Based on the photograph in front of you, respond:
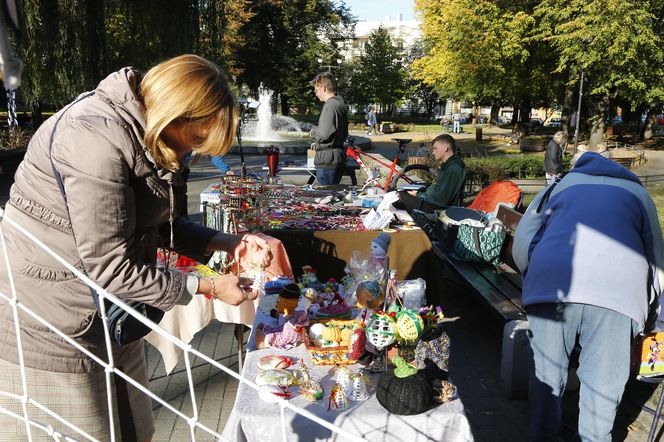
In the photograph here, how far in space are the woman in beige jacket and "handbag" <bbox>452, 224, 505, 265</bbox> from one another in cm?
350

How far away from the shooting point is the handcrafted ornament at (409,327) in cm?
220

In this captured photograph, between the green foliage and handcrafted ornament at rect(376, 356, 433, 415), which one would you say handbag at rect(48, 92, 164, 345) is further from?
the green foliage

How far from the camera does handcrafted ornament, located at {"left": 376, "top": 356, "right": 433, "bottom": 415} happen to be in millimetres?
1895

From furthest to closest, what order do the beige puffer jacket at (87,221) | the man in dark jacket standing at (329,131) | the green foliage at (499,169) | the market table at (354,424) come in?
the green foliage at (499,169) → the man in dark jacket standing at (329,131) → the market table at (354,424) → the beige puffer jacket at (87,221)

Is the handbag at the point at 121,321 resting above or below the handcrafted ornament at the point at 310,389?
above

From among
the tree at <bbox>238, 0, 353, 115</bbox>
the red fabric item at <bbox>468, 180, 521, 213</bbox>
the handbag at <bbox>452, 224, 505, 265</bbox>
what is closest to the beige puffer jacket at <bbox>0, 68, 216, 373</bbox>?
the handbag at <bbox>452, 224, 505, 265</bbox>

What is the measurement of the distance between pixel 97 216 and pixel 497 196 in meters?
5.29

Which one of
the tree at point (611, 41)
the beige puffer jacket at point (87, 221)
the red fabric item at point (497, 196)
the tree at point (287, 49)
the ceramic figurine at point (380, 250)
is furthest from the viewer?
the tree at point (287, 49)

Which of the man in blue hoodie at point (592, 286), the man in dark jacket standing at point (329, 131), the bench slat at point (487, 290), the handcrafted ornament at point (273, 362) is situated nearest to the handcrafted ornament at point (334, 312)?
the handcrafted ornament at point (273, 362)

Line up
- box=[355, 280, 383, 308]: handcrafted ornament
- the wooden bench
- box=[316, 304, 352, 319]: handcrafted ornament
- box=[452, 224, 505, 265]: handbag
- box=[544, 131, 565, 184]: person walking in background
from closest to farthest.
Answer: box=[355, 280, 383, 308]: handcrafted ornament < box=[316, 304, 352, 319]: handcrafted ornament < the wooden bench < box=[452, 224, 505, 265]: handbag < box=[544, 131, 565, 184]: person walking in background

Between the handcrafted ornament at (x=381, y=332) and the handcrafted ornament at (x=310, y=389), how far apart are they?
280 mm

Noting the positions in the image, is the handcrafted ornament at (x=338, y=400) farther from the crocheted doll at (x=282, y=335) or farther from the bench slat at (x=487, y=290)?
the bench slat at (x=487, y=290)

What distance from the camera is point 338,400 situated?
1.97 meters

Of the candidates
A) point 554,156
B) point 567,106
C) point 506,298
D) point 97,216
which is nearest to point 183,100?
Result: point 97,216
